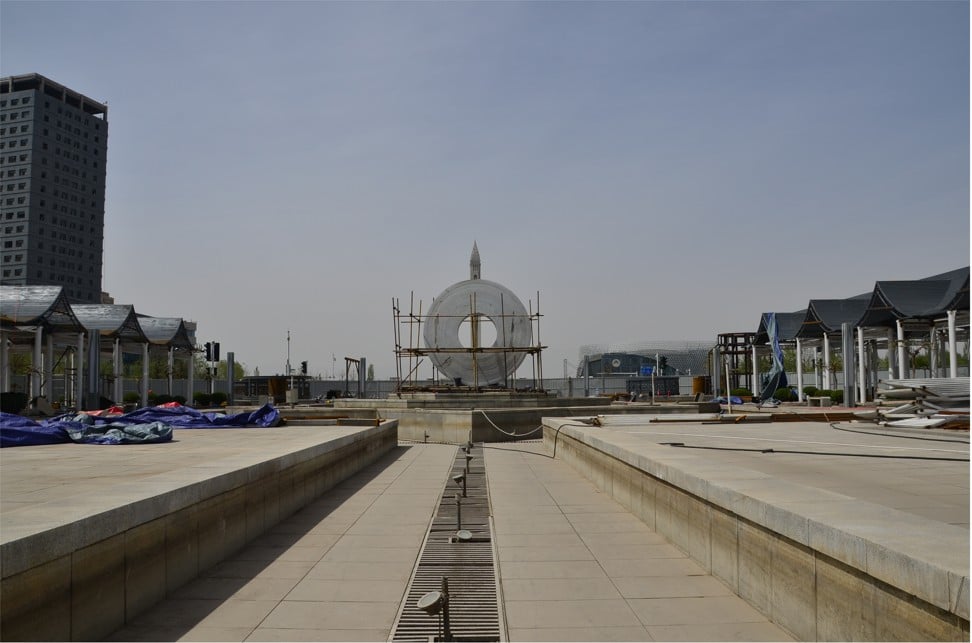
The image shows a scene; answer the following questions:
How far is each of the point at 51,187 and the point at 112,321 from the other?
120405 millimetres

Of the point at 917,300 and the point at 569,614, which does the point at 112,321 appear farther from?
the point at 569,614

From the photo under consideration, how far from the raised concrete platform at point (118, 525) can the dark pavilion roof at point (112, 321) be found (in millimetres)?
Result: 36584

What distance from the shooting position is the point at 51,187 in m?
148

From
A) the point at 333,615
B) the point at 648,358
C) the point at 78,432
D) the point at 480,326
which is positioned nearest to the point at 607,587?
the point at 333,615

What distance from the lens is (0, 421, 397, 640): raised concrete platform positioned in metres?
4.62

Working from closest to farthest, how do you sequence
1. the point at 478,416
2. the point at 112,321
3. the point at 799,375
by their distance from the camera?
the point at 478,416, the point at 112,321, the point at 799,375

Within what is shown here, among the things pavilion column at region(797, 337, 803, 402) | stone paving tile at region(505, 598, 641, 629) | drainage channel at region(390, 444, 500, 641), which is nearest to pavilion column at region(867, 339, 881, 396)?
pavilion column at region(797, 337, 803, 402)

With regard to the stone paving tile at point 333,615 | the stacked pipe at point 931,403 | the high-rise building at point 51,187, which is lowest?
the stone paving tile at point 333,615

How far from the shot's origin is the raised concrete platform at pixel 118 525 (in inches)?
182

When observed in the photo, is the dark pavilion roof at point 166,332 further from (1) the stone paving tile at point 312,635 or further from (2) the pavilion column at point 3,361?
(1) the stone paving tile at point 312,635

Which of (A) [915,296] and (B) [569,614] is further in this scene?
(A) [915,296]

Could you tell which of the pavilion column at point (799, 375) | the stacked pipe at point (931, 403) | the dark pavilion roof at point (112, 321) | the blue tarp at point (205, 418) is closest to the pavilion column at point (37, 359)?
the dark pavilion roof at point (112, 321)

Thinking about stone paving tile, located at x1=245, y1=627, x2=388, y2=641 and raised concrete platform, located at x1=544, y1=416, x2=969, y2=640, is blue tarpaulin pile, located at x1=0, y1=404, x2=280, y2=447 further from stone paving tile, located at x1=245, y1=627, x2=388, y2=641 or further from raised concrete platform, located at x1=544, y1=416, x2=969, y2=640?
stone paving tile, located at x1=245, y1=627, x2=388, y2=641

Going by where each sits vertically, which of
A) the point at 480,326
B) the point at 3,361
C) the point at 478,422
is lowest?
the point at 478,422
